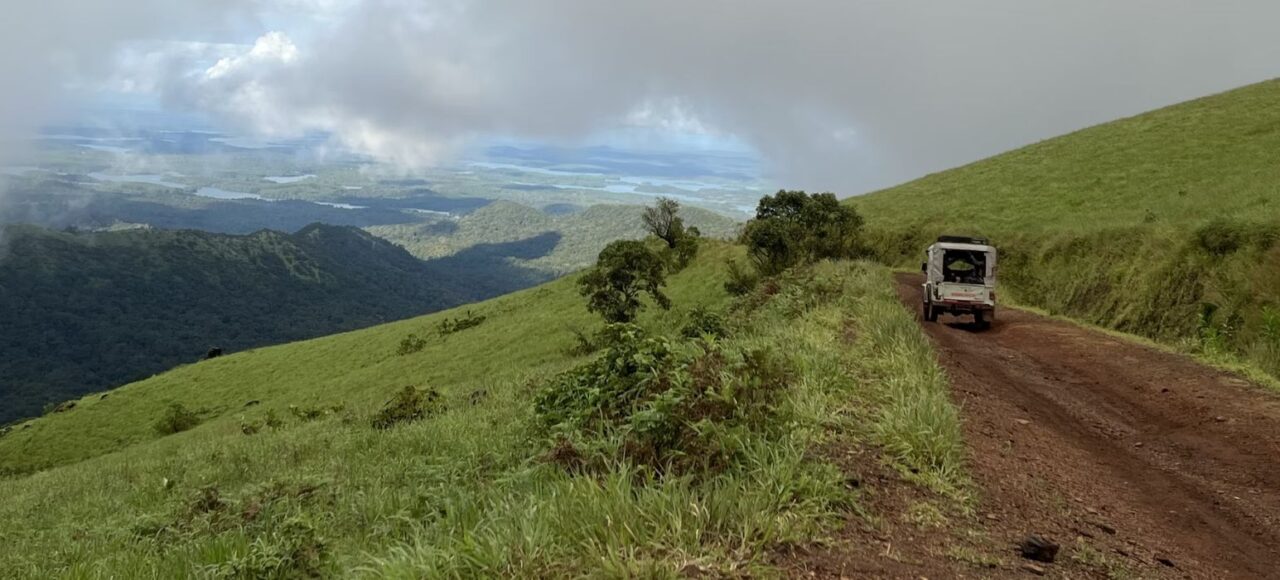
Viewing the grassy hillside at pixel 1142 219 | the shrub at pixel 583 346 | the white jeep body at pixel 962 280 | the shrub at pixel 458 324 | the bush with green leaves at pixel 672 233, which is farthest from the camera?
the shrub at pixel 458 324

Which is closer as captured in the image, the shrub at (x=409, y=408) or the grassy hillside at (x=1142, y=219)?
the shrub at (x=409, y=408)

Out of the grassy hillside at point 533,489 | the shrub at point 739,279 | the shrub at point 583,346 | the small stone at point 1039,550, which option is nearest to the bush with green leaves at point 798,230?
the shrub at point 739,279

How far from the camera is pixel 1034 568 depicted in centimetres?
452

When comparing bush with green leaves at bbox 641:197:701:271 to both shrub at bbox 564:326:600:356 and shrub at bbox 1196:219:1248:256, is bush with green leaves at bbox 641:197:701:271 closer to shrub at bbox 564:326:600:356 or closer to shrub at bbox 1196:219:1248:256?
shrub at bbox 564:326:600:356

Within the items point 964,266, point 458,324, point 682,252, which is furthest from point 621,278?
point 458,324

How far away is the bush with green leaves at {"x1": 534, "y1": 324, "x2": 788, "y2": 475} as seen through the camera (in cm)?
554

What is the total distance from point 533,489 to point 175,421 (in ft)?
216

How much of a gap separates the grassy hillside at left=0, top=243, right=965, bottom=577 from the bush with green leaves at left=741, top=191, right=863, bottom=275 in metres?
25.3

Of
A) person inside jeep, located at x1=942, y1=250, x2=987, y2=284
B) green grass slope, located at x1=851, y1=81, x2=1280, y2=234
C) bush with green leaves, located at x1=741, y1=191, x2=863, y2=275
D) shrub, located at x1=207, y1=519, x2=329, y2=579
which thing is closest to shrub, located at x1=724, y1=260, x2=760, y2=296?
bush with green leaves, located at x1=741, y1=191, x2=863, y2=275

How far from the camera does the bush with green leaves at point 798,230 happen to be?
43.6 m

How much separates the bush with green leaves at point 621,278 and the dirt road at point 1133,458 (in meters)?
31.4

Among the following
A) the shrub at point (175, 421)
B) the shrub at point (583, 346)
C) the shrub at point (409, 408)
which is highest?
the shrub at point (409, 408)

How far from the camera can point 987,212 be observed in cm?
4378

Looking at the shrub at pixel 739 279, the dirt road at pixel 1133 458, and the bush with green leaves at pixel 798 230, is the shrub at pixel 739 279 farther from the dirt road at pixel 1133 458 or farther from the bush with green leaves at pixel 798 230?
the dirt road at pixel 1133 458
